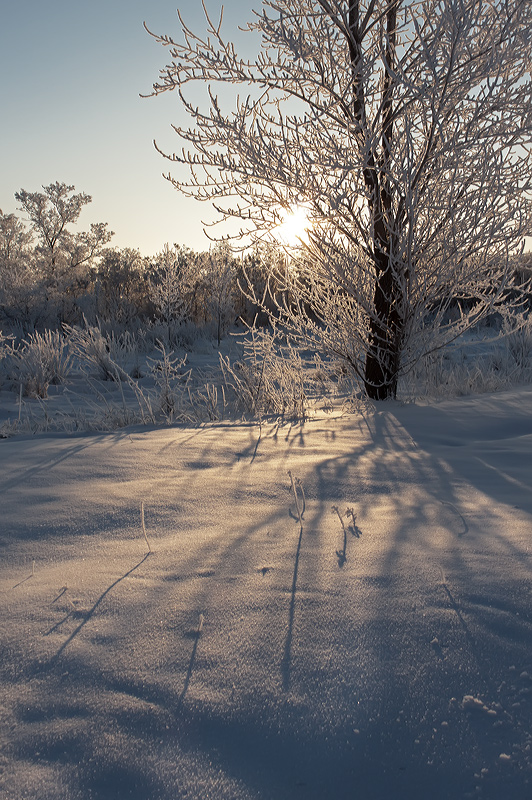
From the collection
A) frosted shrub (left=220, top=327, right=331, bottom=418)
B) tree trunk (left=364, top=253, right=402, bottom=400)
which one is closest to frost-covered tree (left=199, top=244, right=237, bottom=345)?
frosted shrub (left=220, top=327, right=331, bottom=418)

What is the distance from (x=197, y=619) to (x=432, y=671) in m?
0.51

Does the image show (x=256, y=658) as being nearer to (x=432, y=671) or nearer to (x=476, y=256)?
(x=432, y=671)

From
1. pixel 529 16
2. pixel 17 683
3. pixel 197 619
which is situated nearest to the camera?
pixel 17 683

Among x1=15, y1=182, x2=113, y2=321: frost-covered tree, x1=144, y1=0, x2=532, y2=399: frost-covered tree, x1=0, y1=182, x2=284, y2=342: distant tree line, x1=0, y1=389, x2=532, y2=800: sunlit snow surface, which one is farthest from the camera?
x1=15, y1=182, x2=113, y2=321: frost-covered tree

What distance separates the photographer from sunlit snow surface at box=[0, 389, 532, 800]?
835 mm

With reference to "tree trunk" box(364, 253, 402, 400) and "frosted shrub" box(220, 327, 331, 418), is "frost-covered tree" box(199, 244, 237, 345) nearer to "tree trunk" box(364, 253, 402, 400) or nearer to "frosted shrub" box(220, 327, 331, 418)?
"frosted shrub" box(220, 327, 331, 418)

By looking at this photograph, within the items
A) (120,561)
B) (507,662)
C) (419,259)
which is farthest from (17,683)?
(419,259)

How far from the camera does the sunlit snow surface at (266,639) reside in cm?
84

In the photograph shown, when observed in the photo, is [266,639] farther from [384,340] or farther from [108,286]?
[108,286]

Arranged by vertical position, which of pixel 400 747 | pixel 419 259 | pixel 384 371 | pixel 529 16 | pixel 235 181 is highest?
pixel 529 16

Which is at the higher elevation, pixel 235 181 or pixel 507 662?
pixel 235 181

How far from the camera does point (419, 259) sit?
13.8 feet

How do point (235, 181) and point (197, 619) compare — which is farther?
point (235, 181)

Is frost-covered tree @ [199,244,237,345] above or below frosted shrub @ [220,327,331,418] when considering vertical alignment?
above
